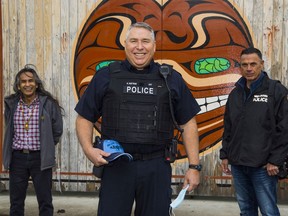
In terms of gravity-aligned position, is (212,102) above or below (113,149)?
above

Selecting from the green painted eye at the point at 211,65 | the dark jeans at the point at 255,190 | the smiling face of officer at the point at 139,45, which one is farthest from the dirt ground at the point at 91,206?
the smiling face of officer at the point at 139,45

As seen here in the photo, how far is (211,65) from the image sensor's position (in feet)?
16.3

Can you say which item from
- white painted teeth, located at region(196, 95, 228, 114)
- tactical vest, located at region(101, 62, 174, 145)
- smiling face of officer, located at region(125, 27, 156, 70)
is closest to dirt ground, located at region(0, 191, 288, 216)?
white painted teeth, located at region(196, 95, 228, 114)

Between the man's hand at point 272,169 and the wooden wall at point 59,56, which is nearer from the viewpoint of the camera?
the man's hand at point 272,169

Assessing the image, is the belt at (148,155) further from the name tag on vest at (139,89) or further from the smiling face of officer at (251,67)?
the smiling face of officer at (251,67)

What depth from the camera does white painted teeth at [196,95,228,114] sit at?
196 inches

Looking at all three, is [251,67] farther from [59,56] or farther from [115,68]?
[59,56]

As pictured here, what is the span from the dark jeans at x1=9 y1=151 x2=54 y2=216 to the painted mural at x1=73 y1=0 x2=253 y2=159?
71.0 inches

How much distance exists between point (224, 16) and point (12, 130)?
2.83 m

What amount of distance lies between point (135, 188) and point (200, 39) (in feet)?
9.16

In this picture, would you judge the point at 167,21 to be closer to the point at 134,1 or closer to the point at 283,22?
the point at 134,1

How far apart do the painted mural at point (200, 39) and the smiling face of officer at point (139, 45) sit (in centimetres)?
237

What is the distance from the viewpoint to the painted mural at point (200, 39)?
493 centimetres

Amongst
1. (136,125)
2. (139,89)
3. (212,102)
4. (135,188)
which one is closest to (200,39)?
(212,102)
